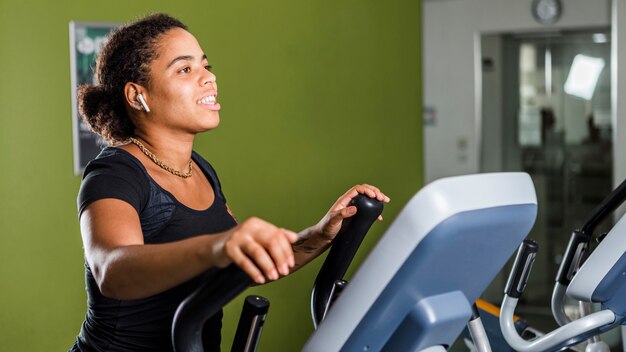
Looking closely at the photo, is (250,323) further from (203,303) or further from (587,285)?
(587,285)

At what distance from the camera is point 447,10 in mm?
6281

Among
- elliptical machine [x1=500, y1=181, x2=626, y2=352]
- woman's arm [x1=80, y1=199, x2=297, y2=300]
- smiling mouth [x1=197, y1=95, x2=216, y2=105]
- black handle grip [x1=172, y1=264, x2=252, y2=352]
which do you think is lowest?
elliptical machine [x1=500, y1=181, x2=626, y2=352]

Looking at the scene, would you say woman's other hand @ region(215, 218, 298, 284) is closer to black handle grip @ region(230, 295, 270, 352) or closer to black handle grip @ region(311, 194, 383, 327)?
black handle grip @ region(230, 295, 270, 352)

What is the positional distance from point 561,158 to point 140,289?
5.37m

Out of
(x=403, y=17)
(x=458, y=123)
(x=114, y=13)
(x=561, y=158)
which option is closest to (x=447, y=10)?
(x=458, y=123)

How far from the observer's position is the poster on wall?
3.14 m

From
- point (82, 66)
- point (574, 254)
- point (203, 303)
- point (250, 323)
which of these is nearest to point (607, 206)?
point (574, 254)

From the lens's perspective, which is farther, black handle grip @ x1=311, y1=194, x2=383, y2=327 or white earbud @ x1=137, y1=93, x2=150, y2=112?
white earbud @ x1=137, y1=93, x2=150, y2=112

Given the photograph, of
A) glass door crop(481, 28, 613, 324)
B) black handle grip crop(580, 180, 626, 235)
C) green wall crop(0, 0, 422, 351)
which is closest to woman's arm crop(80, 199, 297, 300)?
black handle grip crop(580, 180, 626, 235)

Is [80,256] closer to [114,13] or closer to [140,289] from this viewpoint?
[114,13]

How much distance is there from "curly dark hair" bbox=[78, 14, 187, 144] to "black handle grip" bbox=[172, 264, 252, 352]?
2.08 ft

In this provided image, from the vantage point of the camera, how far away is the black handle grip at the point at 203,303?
1.10 metres

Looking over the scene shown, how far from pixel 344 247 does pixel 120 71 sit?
0.60 meters

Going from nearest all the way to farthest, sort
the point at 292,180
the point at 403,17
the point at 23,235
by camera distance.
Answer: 1. the point at 23,235
2. the point at 292,180
3. the point at 403,17
